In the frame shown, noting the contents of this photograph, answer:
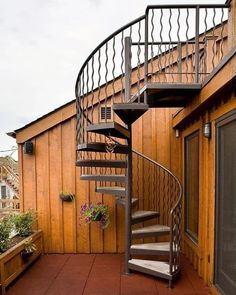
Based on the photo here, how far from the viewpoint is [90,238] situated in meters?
4.63

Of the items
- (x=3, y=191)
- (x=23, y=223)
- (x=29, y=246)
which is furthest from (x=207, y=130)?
(x=3, y=191)

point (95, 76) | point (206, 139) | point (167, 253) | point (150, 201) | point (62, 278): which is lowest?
point (62, 278)

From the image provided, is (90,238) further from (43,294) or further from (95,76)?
(95,76)

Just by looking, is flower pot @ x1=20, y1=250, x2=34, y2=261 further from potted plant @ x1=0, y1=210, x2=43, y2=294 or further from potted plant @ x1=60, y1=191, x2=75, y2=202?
potted plant @ x1=60, y1=191, x2=75, y2=202

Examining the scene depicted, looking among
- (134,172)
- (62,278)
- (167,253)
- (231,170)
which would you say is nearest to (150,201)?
(134,172)

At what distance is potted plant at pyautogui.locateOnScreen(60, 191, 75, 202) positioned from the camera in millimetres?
4559

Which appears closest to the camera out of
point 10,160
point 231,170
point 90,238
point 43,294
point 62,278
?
point 231,170

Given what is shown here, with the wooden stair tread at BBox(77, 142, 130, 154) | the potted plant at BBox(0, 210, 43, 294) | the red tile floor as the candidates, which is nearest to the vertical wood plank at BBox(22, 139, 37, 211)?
the potted plant at BBox(0, 210, 43, 294)

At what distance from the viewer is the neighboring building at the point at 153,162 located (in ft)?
9.71

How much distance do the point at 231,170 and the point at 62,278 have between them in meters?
2.66

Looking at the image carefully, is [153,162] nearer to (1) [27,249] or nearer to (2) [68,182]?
(2) [68,182]

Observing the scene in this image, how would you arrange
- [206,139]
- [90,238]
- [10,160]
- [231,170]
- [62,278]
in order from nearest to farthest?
[231,170], [206,139], [62,278], [90,238], [10,160]

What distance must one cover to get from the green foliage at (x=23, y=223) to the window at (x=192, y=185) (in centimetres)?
260

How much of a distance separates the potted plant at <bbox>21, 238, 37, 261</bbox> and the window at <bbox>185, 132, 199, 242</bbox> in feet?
8.03
